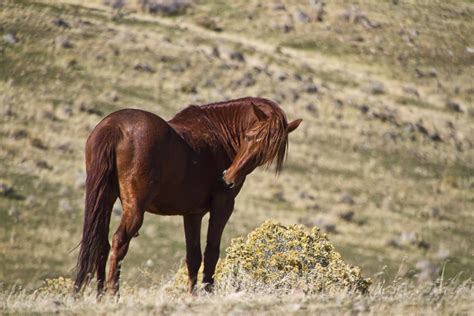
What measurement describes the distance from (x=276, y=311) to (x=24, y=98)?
116 feet

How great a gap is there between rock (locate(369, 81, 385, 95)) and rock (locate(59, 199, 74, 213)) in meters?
23.2

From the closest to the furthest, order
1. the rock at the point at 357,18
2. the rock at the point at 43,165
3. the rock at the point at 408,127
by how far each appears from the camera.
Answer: the rock at the point at 43,165 → the rock at the point at 408,127 → the rock at the point at 357,18

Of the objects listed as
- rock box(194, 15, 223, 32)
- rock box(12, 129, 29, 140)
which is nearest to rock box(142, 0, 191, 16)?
rock box(194, 15, 223, 32)

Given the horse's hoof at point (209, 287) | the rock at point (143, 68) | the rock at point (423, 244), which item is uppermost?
the horse's hoof at point (209, 287)

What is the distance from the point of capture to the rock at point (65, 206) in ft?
111

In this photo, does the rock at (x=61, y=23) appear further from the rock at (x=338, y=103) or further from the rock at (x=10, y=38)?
the rock at (x=338, y=103)

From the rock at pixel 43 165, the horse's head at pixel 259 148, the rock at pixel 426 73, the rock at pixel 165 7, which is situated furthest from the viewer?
the rock at pixel 165 7

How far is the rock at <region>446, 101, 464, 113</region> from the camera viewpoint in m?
52.0

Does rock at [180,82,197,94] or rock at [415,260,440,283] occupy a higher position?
rock at [180,82,197,94]

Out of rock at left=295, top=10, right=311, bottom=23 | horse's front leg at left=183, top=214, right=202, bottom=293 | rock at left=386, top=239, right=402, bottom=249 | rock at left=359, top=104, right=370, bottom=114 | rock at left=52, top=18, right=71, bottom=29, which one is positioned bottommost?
rock at left=386, top=239, right=402, bottom=249

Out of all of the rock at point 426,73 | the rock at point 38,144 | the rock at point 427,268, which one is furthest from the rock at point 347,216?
the rock at point 426,73

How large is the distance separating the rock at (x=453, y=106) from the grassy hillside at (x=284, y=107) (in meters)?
0.15

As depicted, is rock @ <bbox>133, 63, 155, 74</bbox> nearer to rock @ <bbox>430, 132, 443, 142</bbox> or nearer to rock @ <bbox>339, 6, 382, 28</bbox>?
rock @ <bbox>430, 132, 443, 142</bbox>

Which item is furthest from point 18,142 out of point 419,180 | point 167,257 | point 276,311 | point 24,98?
point 276,311
